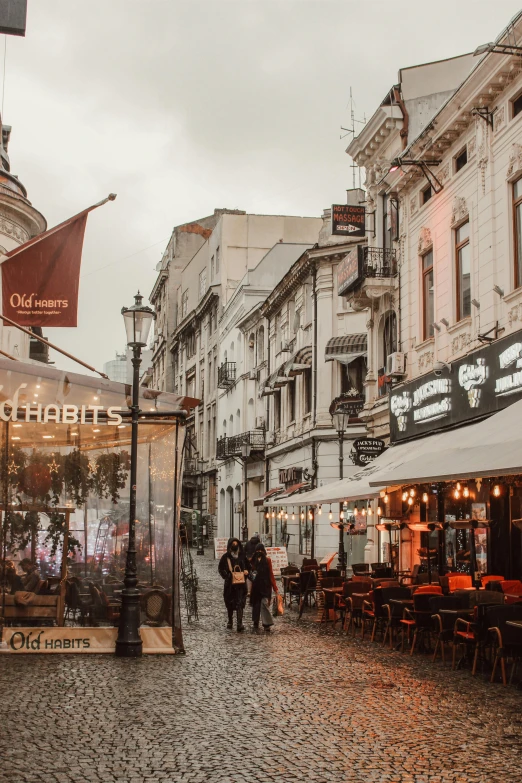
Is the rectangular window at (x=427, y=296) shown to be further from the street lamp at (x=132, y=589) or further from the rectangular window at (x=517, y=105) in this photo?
the street lamp at (x=132, y=589)

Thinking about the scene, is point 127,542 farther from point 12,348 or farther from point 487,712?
point 12,348

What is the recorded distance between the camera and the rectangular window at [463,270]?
2125cm

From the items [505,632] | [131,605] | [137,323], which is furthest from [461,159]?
[505,632]

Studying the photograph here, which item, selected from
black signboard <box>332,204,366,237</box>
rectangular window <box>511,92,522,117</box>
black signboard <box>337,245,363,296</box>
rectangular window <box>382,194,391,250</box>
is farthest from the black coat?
black signboard <box>332,204,366,237</box>

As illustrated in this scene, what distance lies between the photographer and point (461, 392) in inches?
808

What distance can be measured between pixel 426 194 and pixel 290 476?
18.4 meters

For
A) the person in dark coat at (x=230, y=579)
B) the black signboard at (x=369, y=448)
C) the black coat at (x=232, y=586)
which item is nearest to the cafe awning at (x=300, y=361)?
the black signboard at (x=369, y=448)

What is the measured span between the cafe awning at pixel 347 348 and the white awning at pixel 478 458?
19.1 metres

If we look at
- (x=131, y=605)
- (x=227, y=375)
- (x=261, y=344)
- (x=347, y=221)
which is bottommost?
(x=131, y=605)

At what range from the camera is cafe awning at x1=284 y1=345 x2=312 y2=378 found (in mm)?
38344

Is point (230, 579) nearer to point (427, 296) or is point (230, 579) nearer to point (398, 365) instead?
point (398, 365)

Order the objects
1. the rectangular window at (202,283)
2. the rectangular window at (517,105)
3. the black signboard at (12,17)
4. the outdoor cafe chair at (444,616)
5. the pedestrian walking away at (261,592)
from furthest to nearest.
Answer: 1. the rectangular window at (202,283)
2. the black signboard at (12,17)
3. the rectangular window at (517,105)
4. the pedestrian walking away at (261,592)
5. the outdoor cafe chair at (444,616)

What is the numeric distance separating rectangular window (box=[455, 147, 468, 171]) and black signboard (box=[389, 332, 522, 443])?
4798mm

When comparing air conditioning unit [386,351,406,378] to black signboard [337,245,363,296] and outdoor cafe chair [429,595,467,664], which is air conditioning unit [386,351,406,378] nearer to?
black signboard [337,245,363,296]
